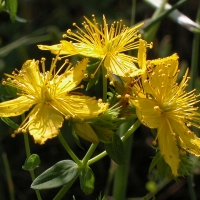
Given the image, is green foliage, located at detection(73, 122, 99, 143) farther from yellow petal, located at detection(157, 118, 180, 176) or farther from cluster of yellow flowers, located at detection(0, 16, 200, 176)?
yellow petal, located at detection(157, 118, 180, 176)

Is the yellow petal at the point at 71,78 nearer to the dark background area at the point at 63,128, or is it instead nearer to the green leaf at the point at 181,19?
the green leaf at the point at 181,19

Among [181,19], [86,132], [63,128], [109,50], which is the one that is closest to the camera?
[86,132]

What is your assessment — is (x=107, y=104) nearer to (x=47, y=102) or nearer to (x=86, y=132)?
(x=86, y=132)

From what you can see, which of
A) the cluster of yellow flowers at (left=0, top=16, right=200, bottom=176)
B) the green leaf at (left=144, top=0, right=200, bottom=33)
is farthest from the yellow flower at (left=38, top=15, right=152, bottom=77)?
the green leaf at (left=144, top=0, right=200, bottom=33)

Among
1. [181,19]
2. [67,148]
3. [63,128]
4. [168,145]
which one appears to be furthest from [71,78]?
[63,128]

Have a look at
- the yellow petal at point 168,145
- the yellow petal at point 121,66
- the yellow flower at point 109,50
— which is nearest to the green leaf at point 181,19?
the yellow flower at point 109,50

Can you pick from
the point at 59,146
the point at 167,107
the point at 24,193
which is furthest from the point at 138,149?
the point at 167,107
